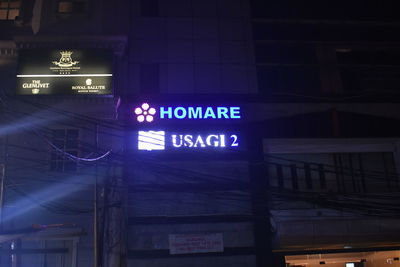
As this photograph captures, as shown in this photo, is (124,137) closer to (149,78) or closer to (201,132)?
(149,78)

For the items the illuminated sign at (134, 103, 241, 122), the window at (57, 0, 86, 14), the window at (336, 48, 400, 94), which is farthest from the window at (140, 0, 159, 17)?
the window at (336, 48, 400, 94)

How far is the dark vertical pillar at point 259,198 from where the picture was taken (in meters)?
15.4

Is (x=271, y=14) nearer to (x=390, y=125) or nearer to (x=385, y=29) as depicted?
(x=385, y=29)

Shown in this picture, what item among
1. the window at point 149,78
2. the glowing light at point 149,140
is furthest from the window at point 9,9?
the glowing light at point 149,140

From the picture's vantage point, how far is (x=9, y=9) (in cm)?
1717

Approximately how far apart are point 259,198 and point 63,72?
9.29 meters

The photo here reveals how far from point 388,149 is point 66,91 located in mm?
13929

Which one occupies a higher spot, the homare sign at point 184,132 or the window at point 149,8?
the window at point 149,8

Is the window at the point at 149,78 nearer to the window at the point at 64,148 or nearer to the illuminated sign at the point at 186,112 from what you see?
the illuminated sign at the point at 186,112

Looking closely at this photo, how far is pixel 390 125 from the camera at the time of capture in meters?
17.7

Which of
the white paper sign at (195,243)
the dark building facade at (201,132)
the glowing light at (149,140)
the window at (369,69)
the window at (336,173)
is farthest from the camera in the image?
the window at (369,69)

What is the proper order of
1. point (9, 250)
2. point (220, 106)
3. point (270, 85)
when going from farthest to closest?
point (270, 85)
point (220, 106)
point (9, 250)

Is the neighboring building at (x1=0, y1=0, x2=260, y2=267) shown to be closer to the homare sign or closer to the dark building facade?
the dark building facade

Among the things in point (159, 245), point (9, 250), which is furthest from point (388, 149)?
point (9, 250)
